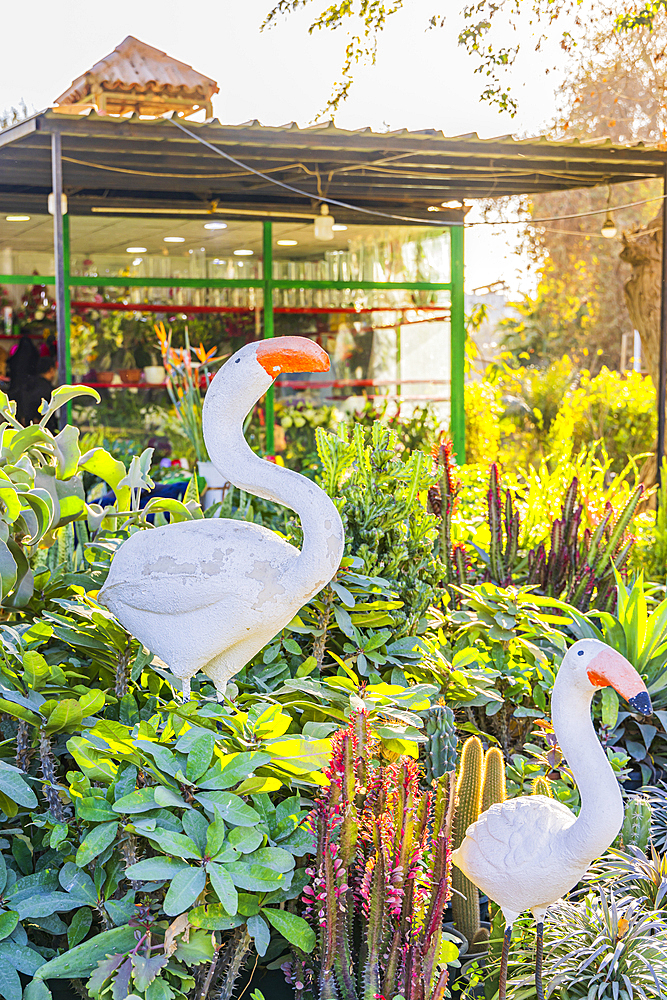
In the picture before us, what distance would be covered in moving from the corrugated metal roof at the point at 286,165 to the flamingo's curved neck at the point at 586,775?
13.1 ft

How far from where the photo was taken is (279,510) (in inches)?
129

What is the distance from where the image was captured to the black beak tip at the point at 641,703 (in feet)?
5.62

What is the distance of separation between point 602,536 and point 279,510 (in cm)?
136

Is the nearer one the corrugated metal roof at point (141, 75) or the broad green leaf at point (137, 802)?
the broad green leaf at point (137, 802)

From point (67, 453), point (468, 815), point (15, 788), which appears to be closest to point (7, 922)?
point (15, 788)

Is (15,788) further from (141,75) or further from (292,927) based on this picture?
(141,75)

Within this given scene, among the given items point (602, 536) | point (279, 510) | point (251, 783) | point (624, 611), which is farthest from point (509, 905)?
point (602, 536)

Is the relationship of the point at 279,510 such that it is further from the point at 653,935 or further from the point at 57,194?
the point at 57,194

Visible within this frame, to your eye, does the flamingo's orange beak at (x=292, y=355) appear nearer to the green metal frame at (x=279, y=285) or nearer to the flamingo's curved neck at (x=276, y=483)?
the flamingo's curved neck at (x=276, y=483)

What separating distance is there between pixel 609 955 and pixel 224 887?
0.92m

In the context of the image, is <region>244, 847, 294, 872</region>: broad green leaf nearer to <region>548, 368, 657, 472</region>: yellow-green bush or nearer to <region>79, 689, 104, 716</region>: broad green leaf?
<region>79, 689, 104, 716</region>: broad green leaf

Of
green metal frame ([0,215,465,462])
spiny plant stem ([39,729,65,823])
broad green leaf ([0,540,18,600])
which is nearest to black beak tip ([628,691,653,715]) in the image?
spiny plant stem ([39,729,65,823])

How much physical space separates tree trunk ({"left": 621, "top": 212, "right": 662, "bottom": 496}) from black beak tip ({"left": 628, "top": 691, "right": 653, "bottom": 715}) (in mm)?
6783

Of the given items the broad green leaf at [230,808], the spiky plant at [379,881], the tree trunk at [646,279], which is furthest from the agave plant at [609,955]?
the tree trunk at [646,279]
